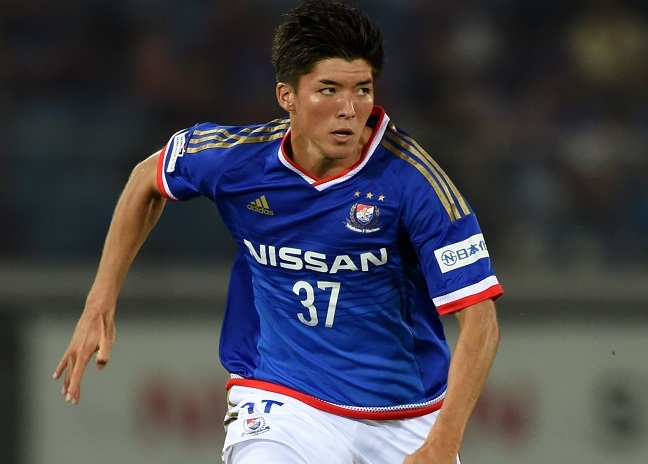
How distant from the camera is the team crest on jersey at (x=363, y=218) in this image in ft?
13.5

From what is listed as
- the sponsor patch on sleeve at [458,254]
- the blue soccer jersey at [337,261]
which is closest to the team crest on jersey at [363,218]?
the blue soccer jersey at [337,261]

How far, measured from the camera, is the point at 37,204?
8594 millimetres

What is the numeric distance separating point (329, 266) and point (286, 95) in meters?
0.60

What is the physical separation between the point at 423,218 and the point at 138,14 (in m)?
6.11

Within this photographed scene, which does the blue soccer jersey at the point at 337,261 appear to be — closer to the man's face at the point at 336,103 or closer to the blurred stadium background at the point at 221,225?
the man's face at the point at 336,103

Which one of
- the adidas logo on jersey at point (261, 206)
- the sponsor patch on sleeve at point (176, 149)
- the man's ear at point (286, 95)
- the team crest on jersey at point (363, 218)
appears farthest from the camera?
the sponsor patch on sleeve at point (176, 149)

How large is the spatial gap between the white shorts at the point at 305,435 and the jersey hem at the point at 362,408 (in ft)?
0.06

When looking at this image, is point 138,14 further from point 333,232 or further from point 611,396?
point 333,232

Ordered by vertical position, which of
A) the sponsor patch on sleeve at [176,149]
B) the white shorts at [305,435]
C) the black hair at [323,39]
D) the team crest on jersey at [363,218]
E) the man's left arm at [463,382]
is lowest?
the white shorts at [305,435]

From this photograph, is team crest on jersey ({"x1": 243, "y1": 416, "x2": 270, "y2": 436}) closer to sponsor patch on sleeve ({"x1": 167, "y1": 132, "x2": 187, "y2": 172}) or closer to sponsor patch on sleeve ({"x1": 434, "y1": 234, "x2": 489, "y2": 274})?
sponsor patch on sleeve ({"x1": 434, "y1": 234, "x2": 489, "y2": 274})

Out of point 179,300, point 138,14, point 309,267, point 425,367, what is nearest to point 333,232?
point 309,267

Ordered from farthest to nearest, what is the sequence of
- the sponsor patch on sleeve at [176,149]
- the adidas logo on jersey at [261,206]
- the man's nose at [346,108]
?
the sponsor patch on sleeve at [176,149] → the adidas logo on jersey at [261,206] → the man's nose at [346,108]

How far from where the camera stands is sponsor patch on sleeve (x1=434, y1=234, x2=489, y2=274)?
3.89 m

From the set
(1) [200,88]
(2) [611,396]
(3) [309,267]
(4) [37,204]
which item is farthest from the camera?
(1) [200,88]
